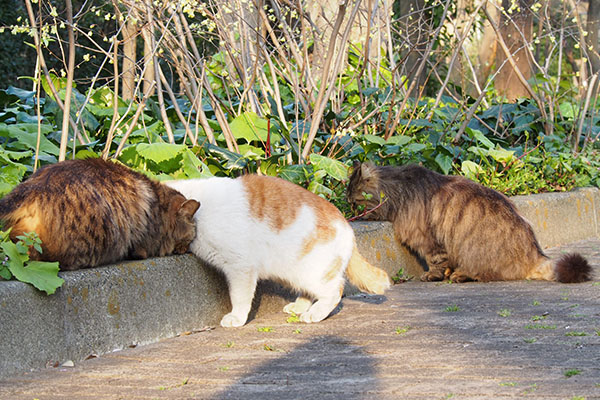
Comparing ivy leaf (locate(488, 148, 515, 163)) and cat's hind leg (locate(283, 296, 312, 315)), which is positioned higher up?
ivy leaf (locate(488, 148, 515, 163))

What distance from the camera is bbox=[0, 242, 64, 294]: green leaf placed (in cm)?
349

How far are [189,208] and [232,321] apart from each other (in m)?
0.74

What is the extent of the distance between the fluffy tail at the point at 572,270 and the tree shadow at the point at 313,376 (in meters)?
2.63

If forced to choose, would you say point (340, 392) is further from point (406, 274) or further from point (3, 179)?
point (406, 274)

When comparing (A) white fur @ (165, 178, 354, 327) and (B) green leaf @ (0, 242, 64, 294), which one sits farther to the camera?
(A) white fur @ (165, 178, 354, 327)

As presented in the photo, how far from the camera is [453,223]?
639 cm

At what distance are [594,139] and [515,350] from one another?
7.32 metres

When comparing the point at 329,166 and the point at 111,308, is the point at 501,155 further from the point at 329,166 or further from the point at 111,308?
the point at 111,308

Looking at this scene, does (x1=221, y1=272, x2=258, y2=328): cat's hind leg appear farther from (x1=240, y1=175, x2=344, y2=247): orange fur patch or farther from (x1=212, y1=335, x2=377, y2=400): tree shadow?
(x1=212, y1=335, x2=377, y2=400): tree shadow

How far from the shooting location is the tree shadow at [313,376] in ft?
10.3

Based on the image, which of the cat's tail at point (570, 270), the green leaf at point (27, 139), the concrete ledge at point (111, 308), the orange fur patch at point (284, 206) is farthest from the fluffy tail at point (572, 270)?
the green leaf at point (27, 139)

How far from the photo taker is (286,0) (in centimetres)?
670

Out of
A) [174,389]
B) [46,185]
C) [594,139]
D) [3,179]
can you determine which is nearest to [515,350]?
[174,389]

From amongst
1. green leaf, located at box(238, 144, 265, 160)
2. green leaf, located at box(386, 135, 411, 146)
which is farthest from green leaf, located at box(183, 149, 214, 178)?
green leaf, located at box(386, 135, 411, 146)
